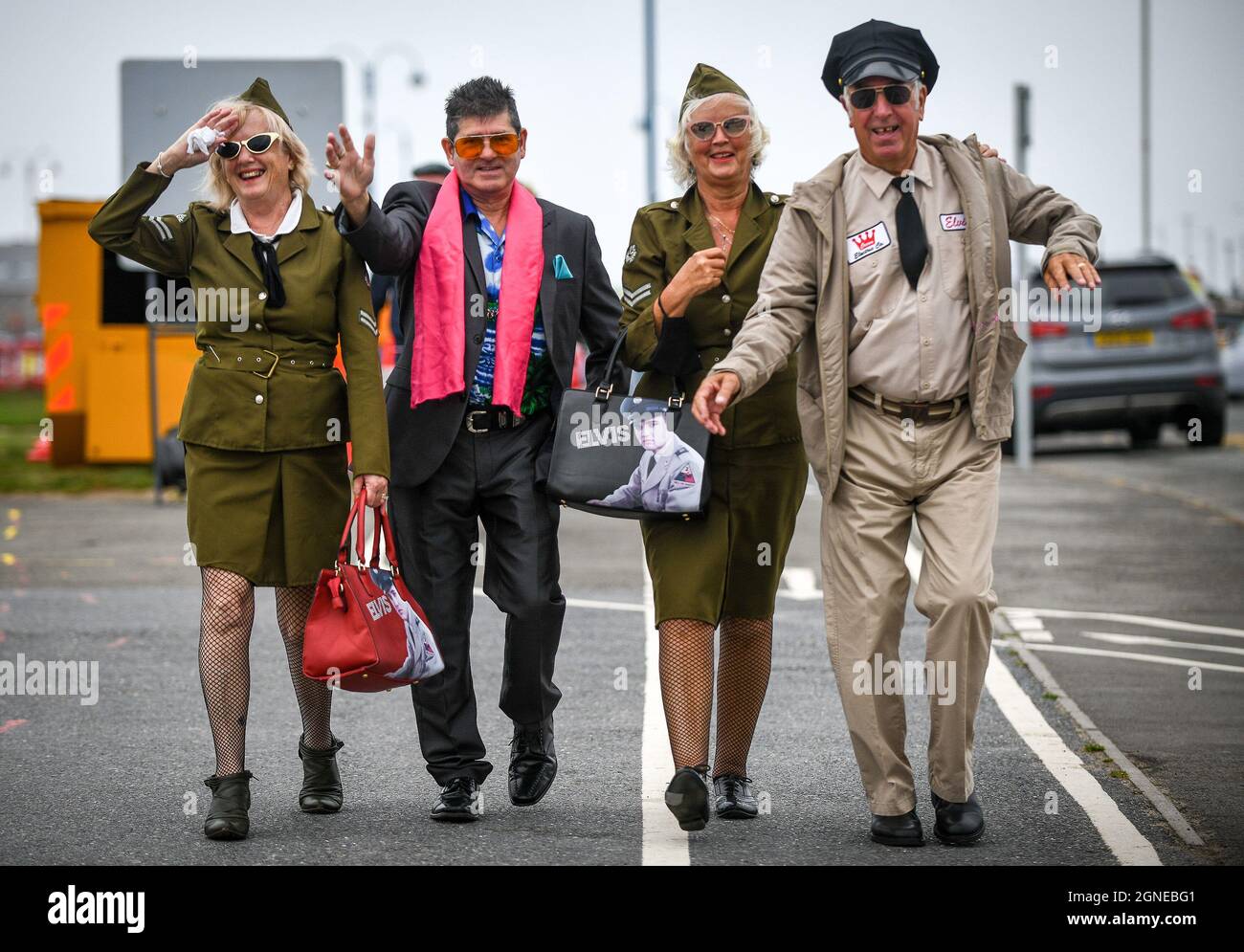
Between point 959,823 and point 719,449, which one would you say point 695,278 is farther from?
point 959,823

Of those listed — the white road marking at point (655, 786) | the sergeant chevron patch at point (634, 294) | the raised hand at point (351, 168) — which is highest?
the raised hand at point (351, 168)

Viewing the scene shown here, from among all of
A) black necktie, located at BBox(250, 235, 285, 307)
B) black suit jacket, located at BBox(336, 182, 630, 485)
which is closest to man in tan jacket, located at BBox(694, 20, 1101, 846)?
black suit jacket, located at BBox(336, 182, 630, 485)

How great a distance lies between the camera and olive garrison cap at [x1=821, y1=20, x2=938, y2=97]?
5344mm

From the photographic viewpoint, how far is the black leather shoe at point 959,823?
17.3ft

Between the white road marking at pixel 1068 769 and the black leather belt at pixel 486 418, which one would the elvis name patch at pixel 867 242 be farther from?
the white road marking at pixel 1068 769

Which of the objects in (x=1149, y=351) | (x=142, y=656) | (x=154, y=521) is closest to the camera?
(x=142, y=656)

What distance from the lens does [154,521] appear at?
49.6 feet

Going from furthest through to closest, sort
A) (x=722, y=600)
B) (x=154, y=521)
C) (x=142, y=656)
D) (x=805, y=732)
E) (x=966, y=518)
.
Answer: (x=154, y=521) < (x=142, y=656) < (x=805, y=732) < (x=722, y=600) < (x=966, y=518)

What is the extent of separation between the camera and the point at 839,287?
5.42 meters

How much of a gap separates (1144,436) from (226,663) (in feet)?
59.6

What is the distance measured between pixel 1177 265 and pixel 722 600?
51.6 feet

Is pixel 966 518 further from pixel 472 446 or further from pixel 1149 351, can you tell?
pixel 1149 351

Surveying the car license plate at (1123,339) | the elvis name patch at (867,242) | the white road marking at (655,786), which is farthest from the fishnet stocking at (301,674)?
the car license plate at (1123,339)
